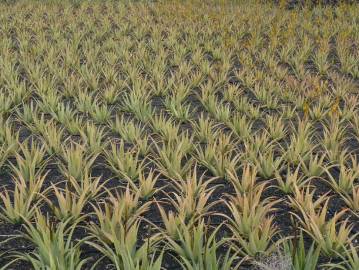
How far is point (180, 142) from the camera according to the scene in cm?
326

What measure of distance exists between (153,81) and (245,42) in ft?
7.09

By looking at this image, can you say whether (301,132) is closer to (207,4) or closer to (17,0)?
(207,4)

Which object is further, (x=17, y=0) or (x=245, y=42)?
(x=17, y=0)

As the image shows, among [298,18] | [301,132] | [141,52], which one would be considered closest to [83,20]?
[141,52]

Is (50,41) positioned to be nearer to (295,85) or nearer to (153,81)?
(153,81)

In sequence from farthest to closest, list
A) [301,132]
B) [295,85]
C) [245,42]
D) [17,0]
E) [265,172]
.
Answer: [17,0]
[245,42]
[295,85]
[301,132]
[265,172]

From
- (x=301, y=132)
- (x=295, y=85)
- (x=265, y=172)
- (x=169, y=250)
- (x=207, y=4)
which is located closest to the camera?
(x=169, y=250)

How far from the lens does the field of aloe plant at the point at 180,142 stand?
2.26 m

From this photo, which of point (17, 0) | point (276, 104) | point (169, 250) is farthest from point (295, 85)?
point (17, 0)

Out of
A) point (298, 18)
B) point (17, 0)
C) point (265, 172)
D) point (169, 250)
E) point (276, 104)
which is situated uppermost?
point (17, 0)

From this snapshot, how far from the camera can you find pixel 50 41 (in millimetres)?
7062

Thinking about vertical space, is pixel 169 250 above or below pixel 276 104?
below

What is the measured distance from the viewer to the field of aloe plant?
2262 mm

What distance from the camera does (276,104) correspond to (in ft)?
14.7
